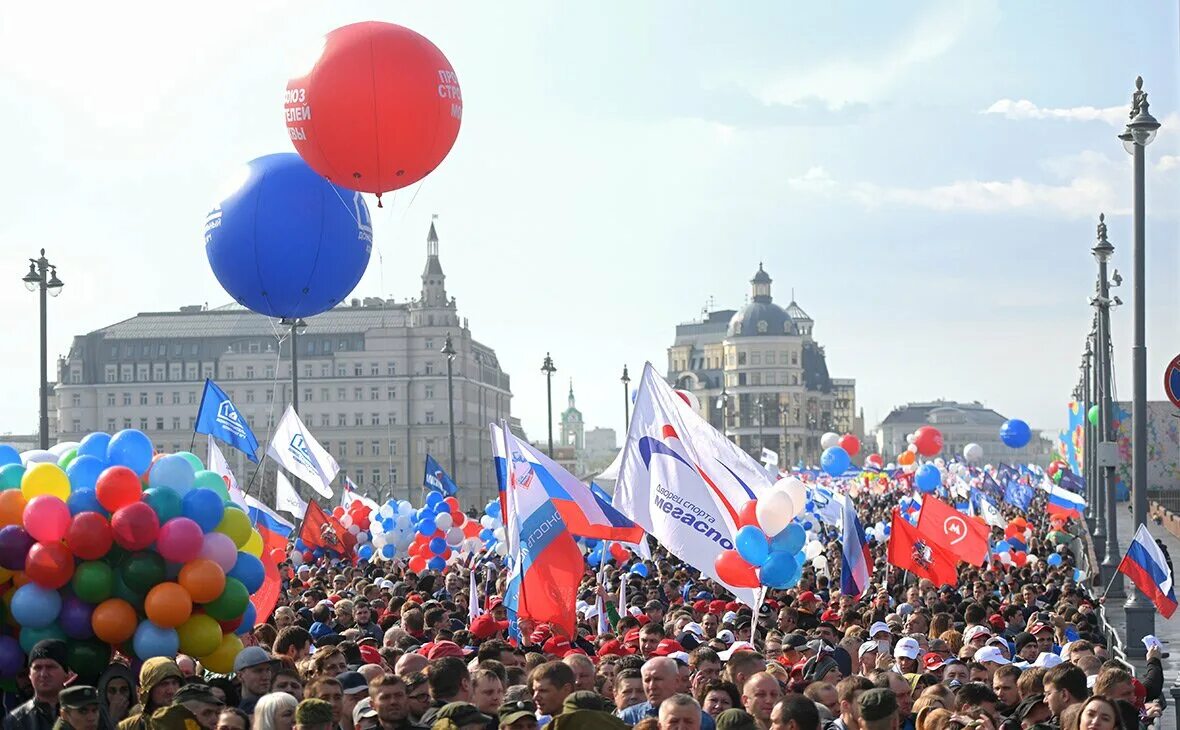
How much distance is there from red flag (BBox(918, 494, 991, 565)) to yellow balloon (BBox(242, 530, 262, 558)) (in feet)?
33.0

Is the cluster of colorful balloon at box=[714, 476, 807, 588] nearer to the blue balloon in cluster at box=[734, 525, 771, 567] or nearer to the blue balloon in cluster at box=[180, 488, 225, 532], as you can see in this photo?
the blue balloon in cluster at box=[734, 525, 771, 567]

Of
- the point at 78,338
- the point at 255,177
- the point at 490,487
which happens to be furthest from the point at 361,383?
the point at 255,177

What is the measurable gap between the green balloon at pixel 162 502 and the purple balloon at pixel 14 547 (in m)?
0.70

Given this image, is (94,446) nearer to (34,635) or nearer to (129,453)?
(129,453)

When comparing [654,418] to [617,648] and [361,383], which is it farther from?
[361,383]

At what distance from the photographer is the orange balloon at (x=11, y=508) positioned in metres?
10.0

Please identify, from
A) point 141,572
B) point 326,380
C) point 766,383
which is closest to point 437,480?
point 141,572

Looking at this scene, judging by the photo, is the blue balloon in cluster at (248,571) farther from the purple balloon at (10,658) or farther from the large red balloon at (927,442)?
the large red balloon at (927,442)

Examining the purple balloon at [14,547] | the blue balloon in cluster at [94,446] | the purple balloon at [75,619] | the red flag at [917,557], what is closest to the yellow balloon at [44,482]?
the purple balloon at [14,547]

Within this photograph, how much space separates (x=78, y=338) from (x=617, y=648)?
127 meters

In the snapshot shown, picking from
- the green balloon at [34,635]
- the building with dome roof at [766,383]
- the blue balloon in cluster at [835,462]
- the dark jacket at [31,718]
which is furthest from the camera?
the building with dome roof at [766,383]

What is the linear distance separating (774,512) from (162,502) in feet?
22.0

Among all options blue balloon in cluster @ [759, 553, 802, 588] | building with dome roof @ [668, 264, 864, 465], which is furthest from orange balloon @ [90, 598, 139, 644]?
building with dome roof @ [668, 264, 864, 465]

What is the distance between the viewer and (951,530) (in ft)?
63.1
